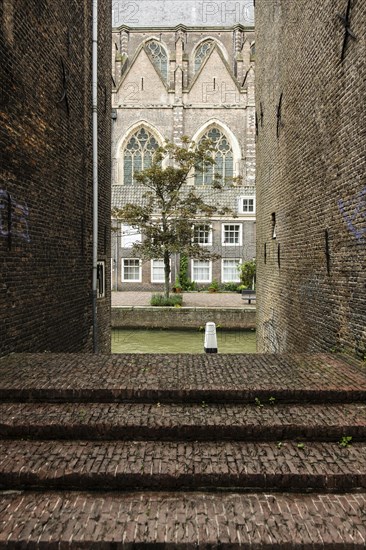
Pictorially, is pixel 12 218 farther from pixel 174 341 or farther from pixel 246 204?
pixel 246 204

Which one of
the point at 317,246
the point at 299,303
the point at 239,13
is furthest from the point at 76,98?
the point at 239,13

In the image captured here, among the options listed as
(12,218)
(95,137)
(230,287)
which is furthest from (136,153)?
(12,218)

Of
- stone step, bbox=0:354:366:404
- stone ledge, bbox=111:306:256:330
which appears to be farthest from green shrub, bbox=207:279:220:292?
stone step, bbox=0:354:366:404

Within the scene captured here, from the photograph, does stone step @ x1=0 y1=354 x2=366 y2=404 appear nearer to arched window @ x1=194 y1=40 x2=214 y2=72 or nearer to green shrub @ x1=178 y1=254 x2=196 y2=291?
green shrub @ x1=178 y1=254 x2=196 y2=291

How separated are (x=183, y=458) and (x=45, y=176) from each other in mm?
4920

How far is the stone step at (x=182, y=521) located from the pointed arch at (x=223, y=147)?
3029 cm

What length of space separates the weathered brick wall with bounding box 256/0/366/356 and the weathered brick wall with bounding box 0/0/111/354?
14.0 ft

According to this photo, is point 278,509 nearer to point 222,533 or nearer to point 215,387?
point 222,533

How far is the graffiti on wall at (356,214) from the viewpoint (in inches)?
200

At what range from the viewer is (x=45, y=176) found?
21.1 ft

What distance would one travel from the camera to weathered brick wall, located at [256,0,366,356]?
5254 millimetres

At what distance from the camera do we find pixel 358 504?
2.88 metres

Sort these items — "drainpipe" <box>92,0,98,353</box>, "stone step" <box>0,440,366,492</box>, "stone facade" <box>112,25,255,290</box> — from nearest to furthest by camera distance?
"stone step" <box>0,440,366,492</box>, "drainpipe" <box>92,0,98,353</box>, "stone facade" <box>112,25,255,290</box>

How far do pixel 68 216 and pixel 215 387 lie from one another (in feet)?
15.6
